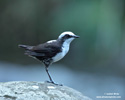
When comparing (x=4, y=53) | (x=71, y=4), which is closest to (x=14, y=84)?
(x=71, y=4)

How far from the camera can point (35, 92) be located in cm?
324

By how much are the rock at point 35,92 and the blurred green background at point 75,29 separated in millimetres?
5927

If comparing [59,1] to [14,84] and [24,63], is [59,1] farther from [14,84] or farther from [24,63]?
[14,84]

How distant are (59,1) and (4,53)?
3032 mm

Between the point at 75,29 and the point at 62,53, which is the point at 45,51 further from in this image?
the point at 75,29

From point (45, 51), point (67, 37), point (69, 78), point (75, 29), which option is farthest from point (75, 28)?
point (45, 51)

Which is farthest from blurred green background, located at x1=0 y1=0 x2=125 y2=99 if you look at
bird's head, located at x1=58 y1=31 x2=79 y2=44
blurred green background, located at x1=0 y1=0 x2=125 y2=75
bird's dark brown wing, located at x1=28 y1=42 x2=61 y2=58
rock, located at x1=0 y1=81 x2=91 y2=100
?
rock, located at x1=0 y1=81 x2=91 y2=100

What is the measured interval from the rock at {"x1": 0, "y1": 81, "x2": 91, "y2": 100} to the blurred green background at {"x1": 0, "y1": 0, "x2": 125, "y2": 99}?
5.93 m

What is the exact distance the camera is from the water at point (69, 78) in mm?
8039

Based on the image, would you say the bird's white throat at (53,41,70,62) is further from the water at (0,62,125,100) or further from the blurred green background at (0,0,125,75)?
the blurred green background at (0,0,125,75)

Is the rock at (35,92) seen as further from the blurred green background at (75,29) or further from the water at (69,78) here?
the blurred green background at (75,29)

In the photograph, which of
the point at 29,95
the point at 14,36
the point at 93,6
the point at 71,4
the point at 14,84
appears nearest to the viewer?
the point at 29,95

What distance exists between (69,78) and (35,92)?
18.7 feet

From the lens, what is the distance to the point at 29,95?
3127 mm
